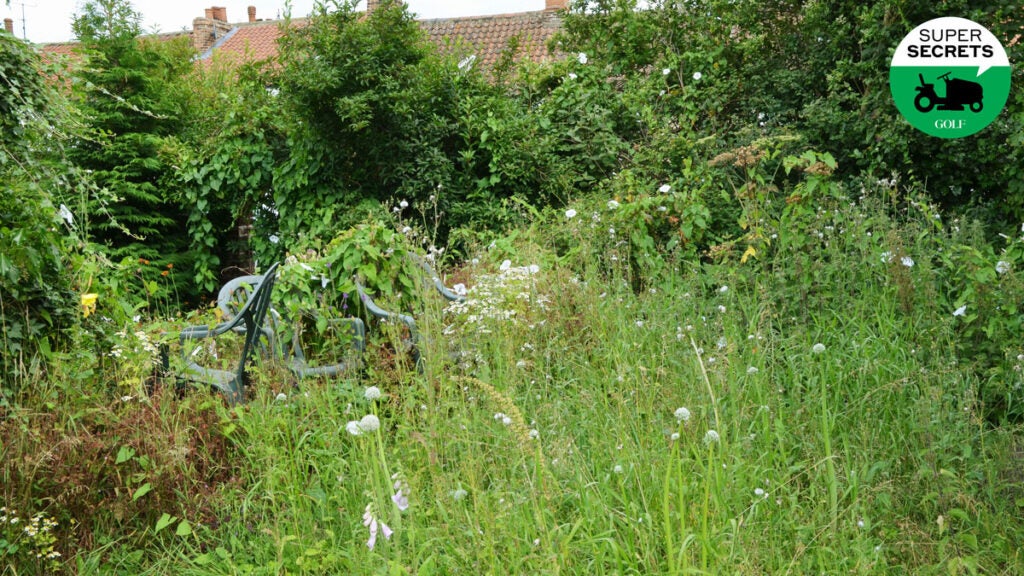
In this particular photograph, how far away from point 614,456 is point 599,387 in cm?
59

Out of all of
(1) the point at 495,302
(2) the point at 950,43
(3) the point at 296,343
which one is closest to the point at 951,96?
(2) the point at 950,43

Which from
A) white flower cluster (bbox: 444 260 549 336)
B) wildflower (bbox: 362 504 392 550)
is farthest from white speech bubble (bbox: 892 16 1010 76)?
wildflower (bbox: 362 504 392 550)

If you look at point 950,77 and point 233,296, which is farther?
point 950,77

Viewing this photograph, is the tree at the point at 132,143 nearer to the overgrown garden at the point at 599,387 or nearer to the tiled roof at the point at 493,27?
the overgrown garden at the point at 599,387

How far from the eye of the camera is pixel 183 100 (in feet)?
35.6

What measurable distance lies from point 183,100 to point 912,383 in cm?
1025

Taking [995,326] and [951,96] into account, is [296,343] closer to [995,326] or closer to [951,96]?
[995,326]

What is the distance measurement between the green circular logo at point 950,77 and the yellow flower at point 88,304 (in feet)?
17.5

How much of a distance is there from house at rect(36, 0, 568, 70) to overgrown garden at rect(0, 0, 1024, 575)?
3798 mm

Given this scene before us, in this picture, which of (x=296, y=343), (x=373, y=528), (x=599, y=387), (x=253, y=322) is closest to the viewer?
(x=373, y=528)

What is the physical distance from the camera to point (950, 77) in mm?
5824

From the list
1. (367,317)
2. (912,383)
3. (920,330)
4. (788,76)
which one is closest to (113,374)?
(367,317)

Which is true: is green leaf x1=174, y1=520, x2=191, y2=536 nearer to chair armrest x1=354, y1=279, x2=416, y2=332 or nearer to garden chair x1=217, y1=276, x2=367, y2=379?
garden chair x1=217, y1=276, x2=367, y2=379

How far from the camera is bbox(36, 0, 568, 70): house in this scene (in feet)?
42.7
